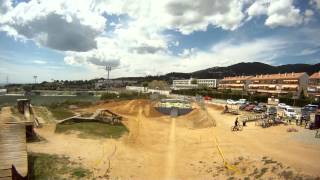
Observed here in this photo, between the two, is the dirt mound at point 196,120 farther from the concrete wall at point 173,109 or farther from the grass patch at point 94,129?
the grass patch at point 94,129

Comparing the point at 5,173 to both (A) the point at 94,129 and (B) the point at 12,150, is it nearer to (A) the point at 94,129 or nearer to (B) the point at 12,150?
(B) the point at 12,150

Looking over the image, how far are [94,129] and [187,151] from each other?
14.5 metres

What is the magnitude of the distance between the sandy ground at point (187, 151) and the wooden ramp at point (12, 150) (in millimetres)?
5084

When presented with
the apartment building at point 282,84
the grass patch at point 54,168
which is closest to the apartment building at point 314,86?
the apartment building at point 282,84

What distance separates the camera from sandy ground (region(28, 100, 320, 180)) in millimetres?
24453

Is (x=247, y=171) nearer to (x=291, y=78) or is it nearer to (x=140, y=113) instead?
(x=140, y=113)

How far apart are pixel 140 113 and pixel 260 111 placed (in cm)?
2235

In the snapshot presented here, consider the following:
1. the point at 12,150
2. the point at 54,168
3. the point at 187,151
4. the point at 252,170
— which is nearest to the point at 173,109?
the point at 187,151

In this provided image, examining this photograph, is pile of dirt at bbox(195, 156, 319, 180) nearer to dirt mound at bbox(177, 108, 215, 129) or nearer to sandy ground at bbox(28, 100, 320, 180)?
sandy ground at bbox(28, 100, 320, 180)

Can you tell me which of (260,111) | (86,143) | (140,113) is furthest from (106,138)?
(260,111)

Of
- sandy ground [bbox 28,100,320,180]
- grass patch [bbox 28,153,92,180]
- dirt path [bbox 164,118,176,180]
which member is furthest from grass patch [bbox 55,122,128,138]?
grass patch [bbox 28,153,92,180]

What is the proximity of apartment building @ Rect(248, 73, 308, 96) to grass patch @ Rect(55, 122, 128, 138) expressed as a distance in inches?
2886

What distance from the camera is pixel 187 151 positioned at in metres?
32.6

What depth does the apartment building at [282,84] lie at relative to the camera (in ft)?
356
